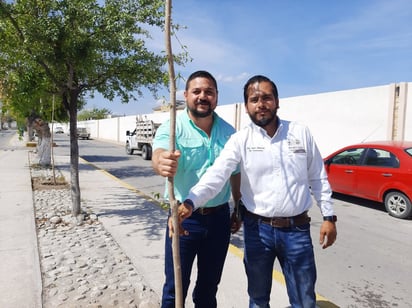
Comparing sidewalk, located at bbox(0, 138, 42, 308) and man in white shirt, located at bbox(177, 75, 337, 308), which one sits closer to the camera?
man in white shirt, located at bbox(177, 75, 337, 308)

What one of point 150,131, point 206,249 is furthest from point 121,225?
point 150,131

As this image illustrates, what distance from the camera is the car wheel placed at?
6.14m

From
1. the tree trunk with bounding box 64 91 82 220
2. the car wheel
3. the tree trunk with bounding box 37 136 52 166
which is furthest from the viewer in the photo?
the tree trunk with bounding box 37 136 52 166

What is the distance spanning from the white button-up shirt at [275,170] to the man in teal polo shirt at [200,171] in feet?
0.47

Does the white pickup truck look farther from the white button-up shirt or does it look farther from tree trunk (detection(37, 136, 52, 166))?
the white button-up shirt

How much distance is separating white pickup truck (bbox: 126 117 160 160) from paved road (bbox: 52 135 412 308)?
10779 mm

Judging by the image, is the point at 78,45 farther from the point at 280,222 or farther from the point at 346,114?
the point at 346,114

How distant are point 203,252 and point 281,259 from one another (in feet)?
1.70

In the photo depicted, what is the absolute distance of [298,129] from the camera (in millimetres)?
2176

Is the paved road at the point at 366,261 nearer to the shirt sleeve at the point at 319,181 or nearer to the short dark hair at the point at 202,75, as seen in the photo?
the short dark hair at the point at 202,75

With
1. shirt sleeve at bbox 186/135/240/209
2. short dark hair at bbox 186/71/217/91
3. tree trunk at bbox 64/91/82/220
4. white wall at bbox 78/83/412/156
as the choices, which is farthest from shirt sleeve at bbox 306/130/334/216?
white wall at bbox 78/83/412/156

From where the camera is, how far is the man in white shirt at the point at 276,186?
2064 millimetres

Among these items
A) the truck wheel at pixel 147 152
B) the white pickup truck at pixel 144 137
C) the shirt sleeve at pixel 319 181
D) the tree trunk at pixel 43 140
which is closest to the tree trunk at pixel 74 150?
the shirt sleeve at pixel 319 181

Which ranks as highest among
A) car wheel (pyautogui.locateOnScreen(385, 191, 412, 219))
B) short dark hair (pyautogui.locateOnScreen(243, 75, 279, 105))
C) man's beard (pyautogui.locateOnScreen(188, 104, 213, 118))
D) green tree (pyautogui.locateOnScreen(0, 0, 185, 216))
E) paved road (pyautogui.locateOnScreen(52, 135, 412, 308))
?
green tree (pyautogui.locateOnScreen(0, 0, 185, 216))
